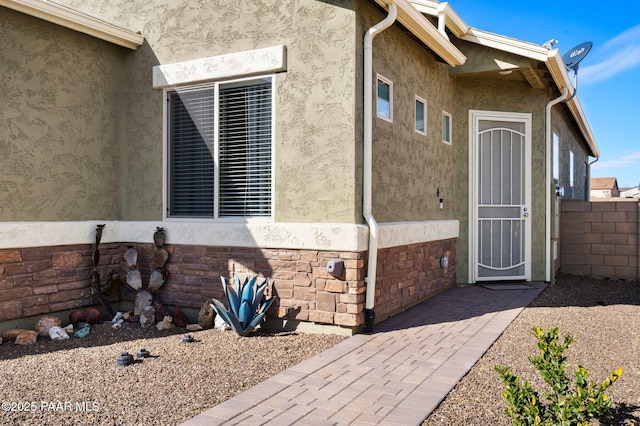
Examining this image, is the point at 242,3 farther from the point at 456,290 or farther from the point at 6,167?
the point at 456,290

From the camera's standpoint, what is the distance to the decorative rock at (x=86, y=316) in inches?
255

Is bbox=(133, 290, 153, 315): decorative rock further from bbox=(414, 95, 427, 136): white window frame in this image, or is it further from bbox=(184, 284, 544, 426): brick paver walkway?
bbox=(414, 95, 427, 136): white window frame

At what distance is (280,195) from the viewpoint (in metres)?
6.16

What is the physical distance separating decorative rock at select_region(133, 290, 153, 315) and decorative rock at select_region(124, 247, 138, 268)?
398 millimetres

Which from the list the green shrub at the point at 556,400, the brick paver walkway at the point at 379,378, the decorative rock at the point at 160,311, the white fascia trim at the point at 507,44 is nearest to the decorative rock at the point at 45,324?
the decorative rock at the point at 160,311

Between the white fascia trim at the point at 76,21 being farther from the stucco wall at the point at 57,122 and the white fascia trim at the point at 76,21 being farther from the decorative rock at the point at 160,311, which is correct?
the decorative rock at the point at 160,311

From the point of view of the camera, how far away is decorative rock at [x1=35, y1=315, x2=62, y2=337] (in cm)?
603

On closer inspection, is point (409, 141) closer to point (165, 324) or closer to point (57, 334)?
point (165, 324)

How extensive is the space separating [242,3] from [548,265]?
660cm

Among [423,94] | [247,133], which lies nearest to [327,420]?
[247,133]

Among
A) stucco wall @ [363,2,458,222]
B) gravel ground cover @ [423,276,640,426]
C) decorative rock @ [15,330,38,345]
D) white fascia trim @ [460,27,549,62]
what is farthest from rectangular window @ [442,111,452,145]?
decorative rock @ [15,330,38,345]

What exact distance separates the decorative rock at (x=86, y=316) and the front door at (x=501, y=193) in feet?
20.1

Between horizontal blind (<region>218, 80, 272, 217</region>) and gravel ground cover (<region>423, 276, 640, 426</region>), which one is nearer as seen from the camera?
gravel ground cover (<region>423, 276, 640, 426</region>)

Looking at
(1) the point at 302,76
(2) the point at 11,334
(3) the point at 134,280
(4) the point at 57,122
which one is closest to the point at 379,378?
(1) the point at 302,76
